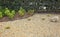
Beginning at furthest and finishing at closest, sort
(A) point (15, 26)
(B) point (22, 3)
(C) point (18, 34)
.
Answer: (B) point (22, 3), (A) point (15, 26), (C) point (18, 34)

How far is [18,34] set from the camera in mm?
5492

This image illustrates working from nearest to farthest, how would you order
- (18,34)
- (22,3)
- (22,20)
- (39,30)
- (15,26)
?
(18,34), (39,30), (15,26), (22,20), (22,3)

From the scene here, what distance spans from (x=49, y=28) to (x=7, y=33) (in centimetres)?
156

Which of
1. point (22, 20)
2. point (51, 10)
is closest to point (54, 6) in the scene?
point (51, 10)

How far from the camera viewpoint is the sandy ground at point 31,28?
18.0 feet

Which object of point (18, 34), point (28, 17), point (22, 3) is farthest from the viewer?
point (22, 3)

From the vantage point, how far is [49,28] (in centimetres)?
606

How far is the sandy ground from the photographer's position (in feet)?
18.0

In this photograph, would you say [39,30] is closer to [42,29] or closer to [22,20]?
[42,29]

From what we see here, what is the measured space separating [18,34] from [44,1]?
3.75m

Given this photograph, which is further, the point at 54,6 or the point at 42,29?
the point at 54,6

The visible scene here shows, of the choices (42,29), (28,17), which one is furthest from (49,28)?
(28,17)

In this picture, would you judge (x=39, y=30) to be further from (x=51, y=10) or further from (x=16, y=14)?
(x=51, y=10)

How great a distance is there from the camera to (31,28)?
241 inches
